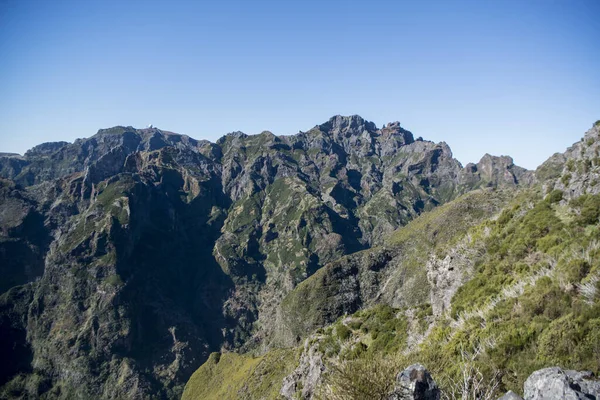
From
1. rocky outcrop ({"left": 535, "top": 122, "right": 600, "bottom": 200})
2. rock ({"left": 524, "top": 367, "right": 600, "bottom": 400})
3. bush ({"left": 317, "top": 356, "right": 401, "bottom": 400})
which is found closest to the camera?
rock ({"left": 524, "top": 367, "right": 600, "bottom": 400})

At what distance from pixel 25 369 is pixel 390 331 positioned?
21459 cm

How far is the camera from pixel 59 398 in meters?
152

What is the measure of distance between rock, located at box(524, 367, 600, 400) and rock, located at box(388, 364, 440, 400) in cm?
307

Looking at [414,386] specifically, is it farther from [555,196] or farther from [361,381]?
[555,196]

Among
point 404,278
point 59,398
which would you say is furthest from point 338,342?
→ point 59,398

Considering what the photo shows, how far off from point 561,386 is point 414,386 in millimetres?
4359

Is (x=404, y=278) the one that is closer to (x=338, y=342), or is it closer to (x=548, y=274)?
(x=338, y=342)

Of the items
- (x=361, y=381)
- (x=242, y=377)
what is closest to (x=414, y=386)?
(x=361, y=381)

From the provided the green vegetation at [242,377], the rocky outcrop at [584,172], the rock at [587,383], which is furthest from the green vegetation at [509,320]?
the green vegetation at [242,377]

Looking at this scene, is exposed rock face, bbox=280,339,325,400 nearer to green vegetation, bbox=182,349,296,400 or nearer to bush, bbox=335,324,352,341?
bush, bbox=335,324,352,341

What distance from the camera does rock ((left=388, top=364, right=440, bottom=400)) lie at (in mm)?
10438

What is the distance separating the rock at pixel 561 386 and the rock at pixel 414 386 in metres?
3.07

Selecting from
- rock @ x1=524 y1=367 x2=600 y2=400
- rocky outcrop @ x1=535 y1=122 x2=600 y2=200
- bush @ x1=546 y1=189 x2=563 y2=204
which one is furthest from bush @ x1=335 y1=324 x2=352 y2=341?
rock @ x1=524 y1=367 x2=600 y2=400

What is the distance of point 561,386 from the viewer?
9.68 m
